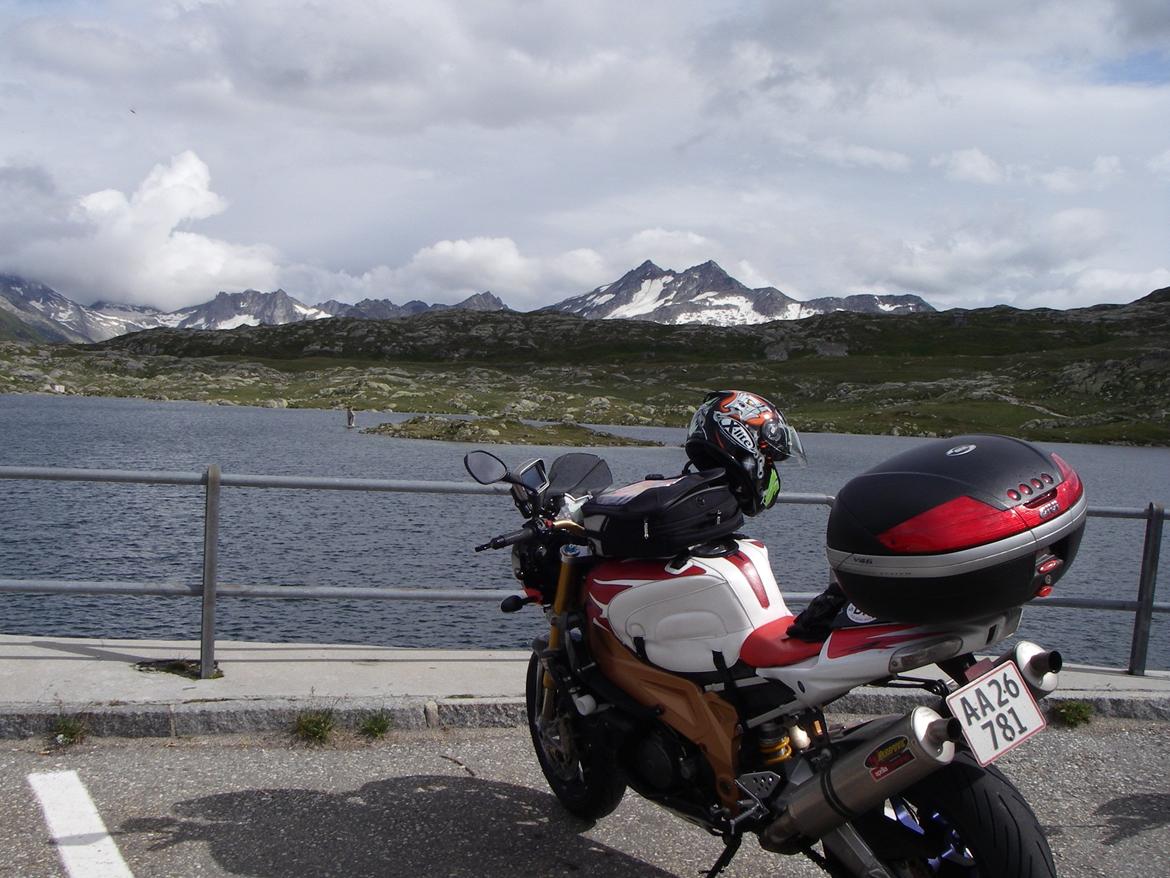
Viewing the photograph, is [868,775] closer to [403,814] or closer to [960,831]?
[960,831]

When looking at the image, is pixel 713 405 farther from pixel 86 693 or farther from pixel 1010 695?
pixel 86 693

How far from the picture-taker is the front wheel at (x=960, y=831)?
3279 mm

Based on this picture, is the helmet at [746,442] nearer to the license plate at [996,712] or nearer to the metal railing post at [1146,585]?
the license plate at [996,712]

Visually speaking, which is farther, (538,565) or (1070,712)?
(1070,712)

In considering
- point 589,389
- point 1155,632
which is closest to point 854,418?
point 589,389

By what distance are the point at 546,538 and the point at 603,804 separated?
1.38 metres

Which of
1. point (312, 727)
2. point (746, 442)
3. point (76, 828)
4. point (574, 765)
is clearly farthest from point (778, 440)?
point (76, 828)

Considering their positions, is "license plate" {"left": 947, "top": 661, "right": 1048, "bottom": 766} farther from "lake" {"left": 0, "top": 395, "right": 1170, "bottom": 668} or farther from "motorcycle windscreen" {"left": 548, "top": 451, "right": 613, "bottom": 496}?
"lake" {"left": 0, "top": 395, "right": 1170, "bottom": 668}

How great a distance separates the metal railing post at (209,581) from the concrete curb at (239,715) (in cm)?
62

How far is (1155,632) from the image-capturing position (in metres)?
17.0

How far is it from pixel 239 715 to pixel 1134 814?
515 cm

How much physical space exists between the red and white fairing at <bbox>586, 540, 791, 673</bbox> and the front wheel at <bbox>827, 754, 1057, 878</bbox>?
2.75 feet

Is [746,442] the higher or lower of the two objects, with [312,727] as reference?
higher

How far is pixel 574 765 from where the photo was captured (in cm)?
517
